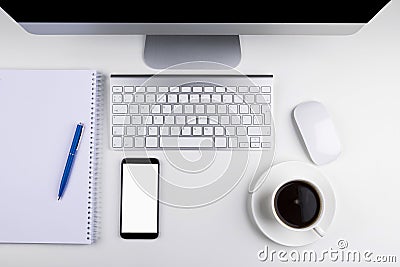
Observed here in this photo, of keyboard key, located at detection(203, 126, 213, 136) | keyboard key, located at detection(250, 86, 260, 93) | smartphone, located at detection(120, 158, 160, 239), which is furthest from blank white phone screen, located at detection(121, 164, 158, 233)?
keyboard key, located at detection(250, 86, 260, 93)

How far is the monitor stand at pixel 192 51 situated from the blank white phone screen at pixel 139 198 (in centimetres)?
18

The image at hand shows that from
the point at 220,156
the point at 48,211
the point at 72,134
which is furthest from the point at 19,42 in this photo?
the point at 220,156

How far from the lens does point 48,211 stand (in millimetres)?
903

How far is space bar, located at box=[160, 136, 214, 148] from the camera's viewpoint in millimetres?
919

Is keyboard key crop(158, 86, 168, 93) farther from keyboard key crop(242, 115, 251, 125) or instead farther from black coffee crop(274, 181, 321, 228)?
black coffee crop(274, 181, 321, 228)

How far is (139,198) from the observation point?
91 cm

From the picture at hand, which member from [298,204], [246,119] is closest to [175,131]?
[246,119]

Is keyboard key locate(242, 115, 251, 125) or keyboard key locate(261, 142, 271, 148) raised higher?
keyboard key locate(242, 115, 251, 125)

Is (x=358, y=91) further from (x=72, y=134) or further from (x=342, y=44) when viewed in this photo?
(x=72, y=134)

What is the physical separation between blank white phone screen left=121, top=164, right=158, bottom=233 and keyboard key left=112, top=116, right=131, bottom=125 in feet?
0.24

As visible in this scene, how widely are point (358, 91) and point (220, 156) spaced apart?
0.85 ft

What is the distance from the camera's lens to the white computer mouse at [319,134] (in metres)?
0.90
